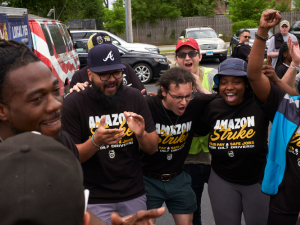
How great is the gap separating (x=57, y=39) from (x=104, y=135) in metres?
7.17

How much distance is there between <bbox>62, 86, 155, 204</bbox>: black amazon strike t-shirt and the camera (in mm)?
2730

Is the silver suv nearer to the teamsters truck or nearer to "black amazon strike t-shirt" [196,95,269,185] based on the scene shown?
the teamsters truck

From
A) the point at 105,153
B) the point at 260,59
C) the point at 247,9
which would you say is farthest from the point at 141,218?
the point at 247,9

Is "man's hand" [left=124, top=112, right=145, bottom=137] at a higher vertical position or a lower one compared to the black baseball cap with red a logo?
lower

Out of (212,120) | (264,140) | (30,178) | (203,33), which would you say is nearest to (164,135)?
(212,120)

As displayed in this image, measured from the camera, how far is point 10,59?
5.34 feet

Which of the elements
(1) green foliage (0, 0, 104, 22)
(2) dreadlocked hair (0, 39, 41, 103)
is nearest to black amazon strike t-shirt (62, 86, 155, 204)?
(2) dreadlocked hair (0, 39, 41, 103)

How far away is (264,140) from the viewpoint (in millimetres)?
2918

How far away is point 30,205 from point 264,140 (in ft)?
7.82

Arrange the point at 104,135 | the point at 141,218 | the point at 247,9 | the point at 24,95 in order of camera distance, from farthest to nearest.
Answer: the point at 247,9 < the point at 104,135 < the point at 24,95 < the point at 141,218

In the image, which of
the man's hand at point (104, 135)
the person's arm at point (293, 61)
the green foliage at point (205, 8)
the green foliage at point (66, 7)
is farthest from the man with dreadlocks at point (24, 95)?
the green foliage at point (205, 8)

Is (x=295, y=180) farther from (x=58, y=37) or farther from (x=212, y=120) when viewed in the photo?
(x=58, y=37)

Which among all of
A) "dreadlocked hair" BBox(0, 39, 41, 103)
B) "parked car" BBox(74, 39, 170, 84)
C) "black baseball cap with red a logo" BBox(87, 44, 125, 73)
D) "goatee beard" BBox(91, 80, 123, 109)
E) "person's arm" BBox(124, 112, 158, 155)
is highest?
"dreadlocked hair" BBox(0, 39, 41, 103)

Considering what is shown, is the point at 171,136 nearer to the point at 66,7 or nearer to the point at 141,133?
the point at 141,133
